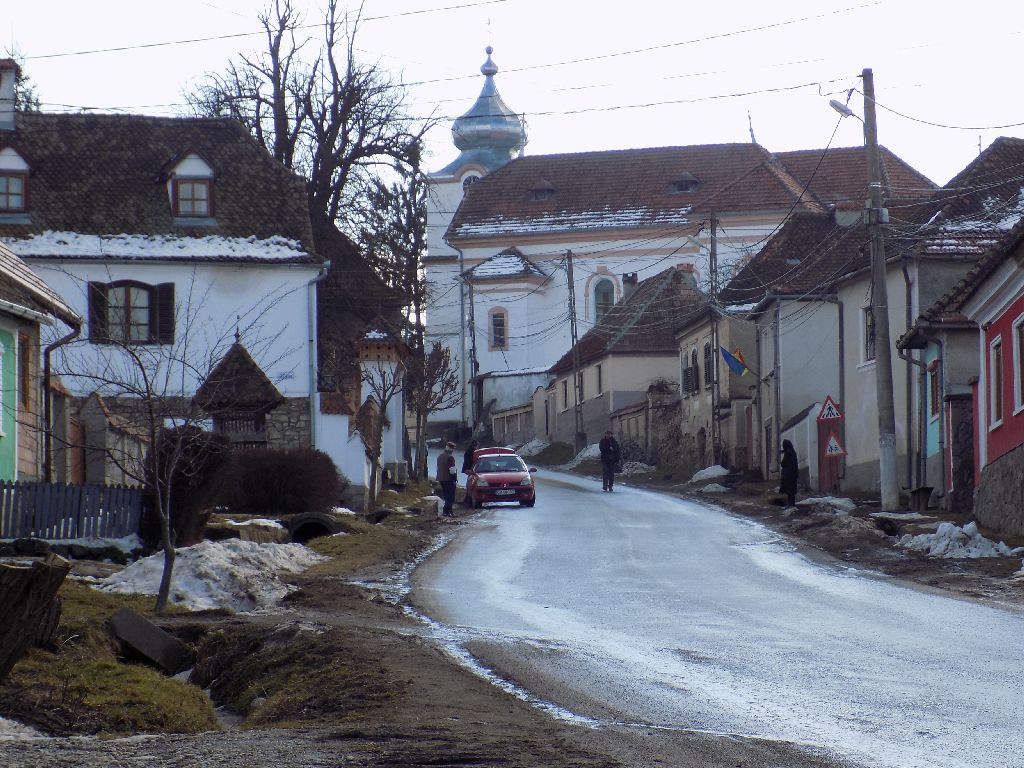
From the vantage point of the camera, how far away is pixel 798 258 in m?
49.5

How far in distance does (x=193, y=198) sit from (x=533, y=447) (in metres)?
36.7

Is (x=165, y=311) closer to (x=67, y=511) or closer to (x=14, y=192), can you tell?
(x=14, y=192)

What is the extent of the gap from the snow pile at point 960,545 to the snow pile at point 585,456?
136ft

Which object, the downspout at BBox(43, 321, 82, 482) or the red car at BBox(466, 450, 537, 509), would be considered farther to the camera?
the red car at BBox(466, 450, 537, 509)

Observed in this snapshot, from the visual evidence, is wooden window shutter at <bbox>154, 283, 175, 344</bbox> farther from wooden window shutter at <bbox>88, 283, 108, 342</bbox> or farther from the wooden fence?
the wooden fence

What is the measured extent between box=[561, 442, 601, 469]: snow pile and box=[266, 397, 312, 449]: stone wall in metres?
27.3

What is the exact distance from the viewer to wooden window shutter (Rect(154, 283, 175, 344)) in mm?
37688

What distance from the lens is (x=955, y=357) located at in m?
31.2

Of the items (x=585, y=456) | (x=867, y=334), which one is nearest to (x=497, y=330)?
(x=585, y=456)

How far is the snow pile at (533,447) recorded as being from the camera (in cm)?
7262

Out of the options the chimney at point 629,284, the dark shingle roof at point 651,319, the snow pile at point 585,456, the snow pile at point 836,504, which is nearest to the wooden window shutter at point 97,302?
the snow pile at point 836,504

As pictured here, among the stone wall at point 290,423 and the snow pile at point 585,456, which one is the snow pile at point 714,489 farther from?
the snow pile at point 585,456

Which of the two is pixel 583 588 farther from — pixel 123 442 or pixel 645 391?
pixel 645 391

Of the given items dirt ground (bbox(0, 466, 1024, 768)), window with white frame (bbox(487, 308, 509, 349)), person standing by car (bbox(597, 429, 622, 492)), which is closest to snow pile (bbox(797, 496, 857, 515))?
person standing by car (bbox(597, 429, 622, 492))
